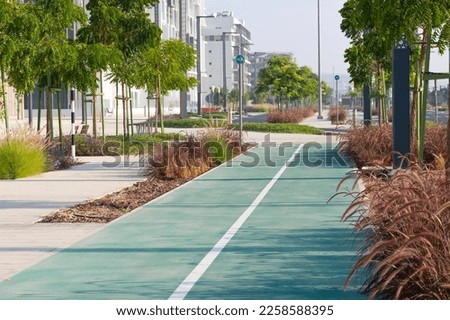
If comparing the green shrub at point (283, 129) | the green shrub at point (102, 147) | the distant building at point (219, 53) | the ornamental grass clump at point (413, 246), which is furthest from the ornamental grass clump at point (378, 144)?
the distant building at point (219, 53)

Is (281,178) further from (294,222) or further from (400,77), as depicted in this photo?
(294,222)

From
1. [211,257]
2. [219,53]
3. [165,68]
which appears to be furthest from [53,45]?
[219,53]

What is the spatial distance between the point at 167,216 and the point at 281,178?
677 cm

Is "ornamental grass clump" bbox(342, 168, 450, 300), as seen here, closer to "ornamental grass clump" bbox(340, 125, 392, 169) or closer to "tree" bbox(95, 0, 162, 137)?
"ornamental grass clump" bbox(340, 125, 392, 169)

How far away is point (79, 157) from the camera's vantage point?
1083 inches

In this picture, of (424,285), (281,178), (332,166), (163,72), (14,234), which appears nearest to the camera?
(424,285)

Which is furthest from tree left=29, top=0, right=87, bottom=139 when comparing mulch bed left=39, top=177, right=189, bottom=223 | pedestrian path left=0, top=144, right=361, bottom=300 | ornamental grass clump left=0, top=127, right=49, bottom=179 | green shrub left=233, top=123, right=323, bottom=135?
green shrub left=233, top=123, right=323, bottom=135

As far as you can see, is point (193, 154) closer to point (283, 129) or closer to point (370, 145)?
point (370, 145)

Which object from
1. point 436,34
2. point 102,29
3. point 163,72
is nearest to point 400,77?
point 436,34

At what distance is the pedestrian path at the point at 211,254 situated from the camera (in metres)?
8.05

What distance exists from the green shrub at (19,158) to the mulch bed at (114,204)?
2.91 meters

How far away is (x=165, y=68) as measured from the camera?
42188 millimetres

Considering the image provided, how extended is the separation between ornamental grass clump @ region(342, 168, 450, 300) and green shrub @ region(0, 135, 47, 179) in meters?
13.3

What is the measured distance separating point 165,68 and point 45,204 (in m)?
27.3
